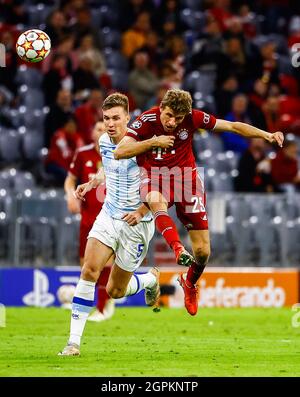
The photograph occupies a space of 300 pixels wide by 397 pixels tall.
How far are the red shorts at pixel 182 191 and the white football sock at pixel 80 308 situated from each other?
130 centimetres

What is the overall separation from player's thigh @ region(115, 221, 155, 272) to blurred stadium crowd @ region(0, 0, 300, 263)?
625cm

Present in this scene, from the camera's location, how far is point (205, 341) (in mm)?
12172

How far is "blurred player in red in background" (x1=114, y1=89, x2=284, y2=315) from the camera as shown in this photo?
1087 cm

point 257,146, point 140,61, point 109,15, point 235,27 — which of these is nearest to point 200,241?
point 257,146

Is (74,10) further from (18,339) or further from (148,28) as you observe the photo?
(18,339)

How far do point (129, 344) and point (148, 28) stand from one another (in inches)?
466

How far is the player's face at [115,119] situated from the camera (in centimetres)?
1085

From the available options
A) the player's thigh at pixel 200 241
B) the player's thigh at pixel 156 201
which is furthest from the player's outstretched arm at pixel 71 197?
the player's thigh at pixel 156 201

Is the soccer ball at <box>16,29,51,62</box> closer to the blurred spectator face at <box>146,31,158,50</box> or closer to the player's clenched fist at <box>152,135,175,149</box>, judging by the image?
the player's clenched fist at <box>152,135,175,149</box>

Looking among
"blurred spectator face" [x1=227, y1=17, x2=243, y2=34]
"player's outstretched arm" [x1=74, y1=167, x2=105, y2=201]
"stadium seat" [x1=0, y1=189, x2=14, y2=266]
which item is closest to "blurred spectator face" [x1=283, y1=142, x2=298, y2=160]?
"blurred spectator face" [x1=227, y1=17, x2=243, y2=34]

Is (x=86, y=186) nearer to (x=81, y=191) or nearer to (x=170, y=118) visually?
(x=81, y=191)

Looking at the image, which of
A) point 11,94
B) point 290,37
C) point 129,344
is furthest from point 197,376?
point 290,37

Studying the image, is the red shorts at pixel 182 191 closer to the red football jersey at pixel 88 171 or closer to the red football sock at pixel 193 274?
the red football sock at pixel 193 274

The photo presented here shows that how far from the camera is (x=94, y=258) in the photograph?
10398 mm
